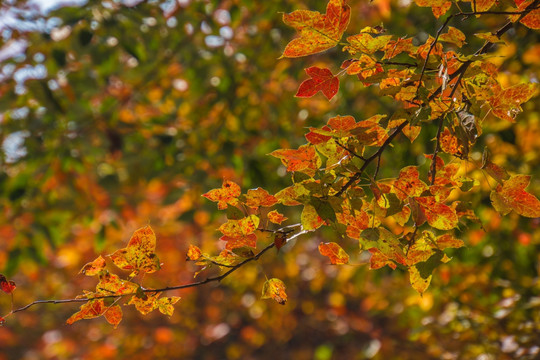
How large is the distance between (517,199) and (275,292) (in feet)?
1.16

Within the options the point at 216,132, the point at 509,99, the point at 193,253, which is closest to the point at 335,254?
the point at 193,253

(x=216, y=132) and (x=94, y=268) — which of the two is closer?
(x=94, y=268)

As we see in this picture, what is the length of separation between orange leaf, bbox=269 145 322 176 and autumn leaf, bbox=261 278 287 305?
0.17 meters

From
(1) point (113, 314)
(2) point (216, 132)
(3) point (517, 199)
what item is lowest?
(2) point (216, 132)

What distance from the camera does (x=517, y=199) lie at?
0.70 meters

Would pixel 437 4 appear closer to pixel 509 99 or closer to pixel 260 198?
pixel 509 99

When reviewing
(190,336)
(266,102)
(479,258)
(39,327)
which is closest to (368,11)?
(266,102)

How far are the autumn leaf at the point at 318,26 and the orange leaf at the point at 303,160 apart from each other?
0.13m

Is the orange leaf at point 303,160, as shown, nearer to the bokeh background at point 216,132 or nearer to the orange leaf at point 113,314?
the orange leaf at point 113,314

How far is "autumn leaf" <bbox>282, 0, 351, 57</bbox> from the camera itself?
626mm

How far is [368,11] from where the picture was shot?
3195 millimetres

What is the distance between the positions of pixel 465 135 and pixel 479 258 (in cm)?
143

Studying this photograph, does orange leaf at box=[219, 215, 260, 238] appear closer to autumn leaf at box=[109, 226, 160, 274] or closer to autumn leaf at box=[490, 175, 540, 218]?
autumn leaf at box=[109, 226, 160, 274]

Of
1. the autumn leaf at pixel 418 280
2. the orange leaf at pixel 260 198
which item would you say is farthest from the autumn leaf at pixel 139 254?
the autumn leaf at pixel 418 280
